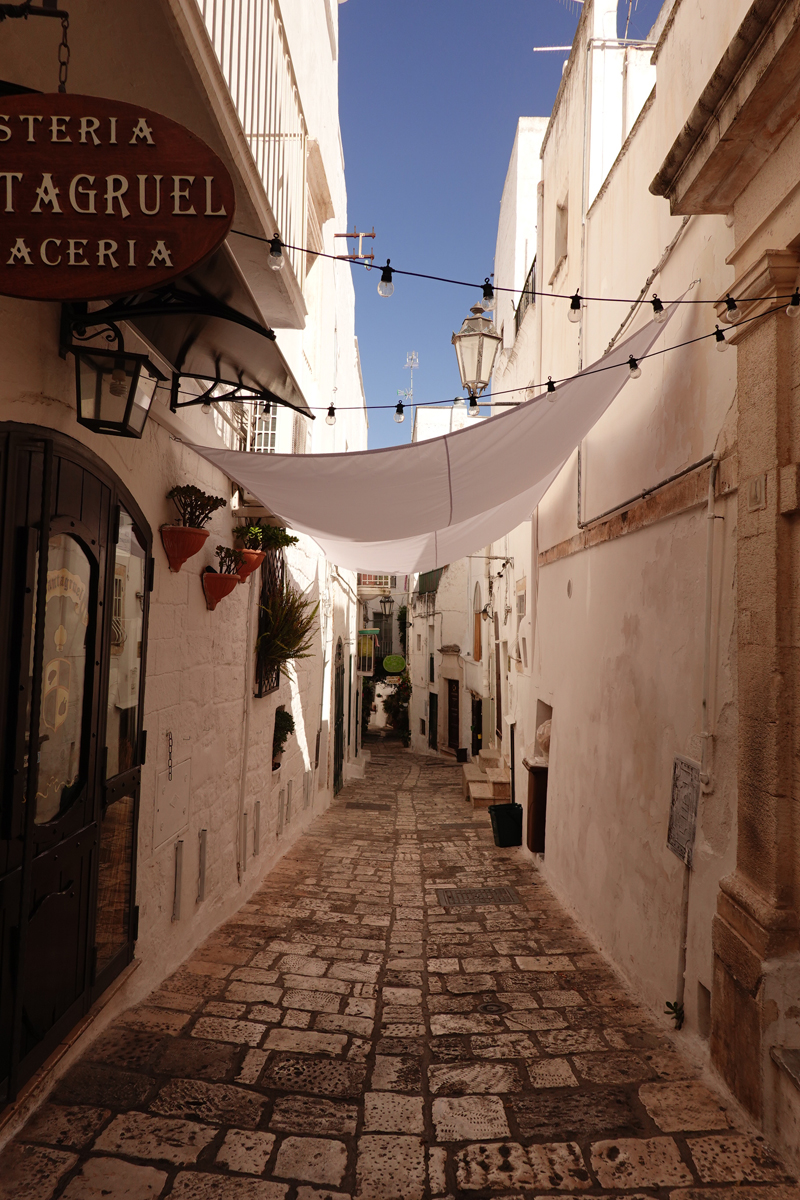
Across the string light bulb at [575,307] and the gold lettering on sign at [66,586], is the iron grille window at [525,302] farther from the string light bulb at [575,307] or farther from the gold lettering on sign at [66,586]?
the gold lettering on sign at [66,586]

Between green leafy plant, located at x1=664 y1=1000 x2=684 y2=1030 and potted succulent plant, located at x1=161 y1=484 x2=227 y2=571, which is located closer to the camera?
green leafy plant, located at x1=664 y1=1000 x2=684 y2=1030

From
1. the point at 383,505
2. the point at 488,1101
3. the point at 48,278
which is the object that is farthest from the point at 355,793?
the point at 48,278

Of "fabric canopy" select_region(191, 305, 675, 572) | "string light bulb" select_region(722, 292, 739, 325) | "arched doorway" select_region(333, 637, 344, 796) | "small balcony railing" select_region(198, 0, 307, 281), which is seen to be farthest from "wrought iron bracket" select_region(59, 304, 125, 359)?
"arched doorway" select_region(333, 637, 344, 796)

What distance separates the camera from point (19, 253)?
6.74 feet

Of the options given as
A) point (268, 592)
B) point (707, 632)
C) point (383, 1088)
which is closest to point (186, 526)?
point (268, 592)

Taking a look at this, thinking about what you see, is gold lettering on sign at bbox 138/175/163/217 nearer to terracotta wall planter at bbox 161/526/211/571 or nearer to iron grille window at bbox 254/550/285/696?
terracotta wall planter at bbox 161/526/211/571

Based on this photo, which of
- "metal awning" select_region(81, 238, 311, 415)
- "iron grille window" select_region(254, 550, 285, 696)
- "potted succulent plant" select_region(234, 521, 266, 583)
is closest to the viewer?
"metal awning" select_region(81, 238, 311, 415)

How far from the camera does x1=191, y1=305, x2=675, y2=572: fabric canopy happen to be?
4145 millimetres

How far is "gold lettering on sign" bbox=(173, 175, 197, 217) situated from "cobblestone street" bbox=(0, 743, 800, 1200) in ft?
9.88

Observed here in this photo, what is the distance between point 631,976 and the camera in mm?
4320

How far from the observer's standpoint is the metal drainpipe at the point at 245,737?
585 centimetres

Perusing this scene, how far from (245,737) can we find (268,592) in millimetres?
1426

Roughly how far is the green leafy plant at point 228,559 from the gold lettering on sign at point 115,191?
3.08 m

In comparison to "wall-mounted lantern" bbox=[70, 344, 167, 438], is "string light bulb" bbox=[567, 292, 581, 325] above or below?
above
